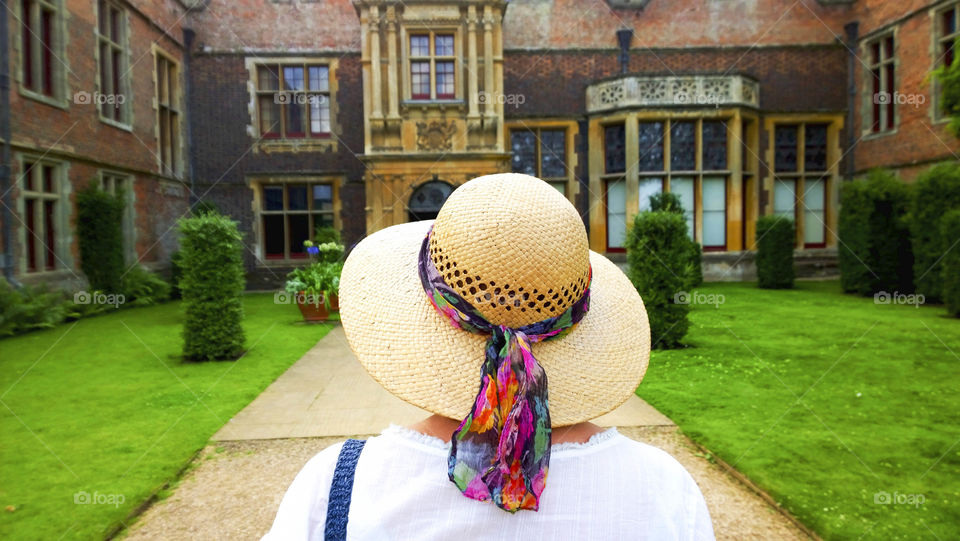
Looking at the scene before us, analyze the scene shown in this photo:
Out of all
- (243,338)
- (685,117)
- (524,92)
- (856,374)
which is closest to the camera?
(856,374)

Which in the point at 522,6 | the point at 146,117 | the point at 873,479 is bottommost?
the point at 873,479

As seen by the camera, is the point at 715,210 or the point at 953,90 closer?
the point at 953,90

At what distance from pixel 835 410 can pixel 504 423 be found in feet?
16.9

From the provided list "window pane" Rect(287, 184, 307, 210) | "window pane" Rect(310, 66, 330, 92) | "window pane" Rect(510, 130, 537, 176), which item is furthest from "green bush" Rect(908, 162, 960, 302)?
"window pane" Rect(287, 184, 307, 210)

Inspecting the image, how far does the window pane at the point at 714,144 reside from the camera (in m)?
17.9

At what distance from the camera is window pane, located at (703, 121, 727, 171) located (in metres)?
17.9

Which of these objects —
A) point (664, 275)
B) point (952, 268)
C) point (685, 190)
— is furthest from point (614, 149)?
point (664, 275)

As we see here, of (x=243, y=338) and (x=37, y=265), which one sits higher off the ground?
(x=37, y=265)

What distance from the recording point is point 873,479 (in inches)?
153

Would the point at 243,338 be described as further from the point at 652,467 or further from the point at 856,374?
the point at 652,467

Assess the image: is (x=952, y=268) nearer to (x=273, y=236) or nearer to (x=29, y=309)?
(x=29, y=309)

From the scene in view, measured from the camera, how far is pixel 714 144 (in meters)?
18.0

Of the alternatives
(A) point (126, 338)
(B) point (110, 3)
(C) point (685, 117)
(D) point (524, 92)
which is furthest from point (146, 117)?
(C) point (685, 117)

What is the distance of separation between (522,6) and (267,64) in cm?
769
